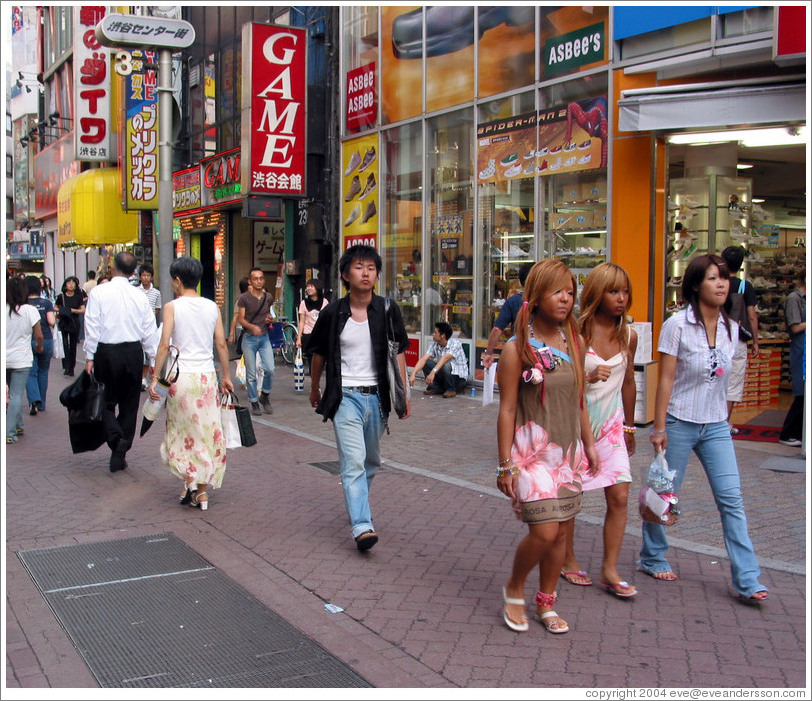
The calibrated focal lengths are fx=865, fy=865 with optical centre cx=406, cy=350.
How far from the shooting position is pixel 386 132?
1507 centimetres

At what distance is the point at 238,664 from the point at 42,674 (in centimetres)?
84

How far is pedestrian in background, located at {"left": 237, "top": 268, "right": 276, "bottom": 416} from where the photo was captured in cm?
1119

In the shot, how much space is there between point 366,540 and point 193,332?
7.42ft

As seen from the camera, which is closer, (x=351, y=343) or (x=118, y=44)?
(x=351, y=343)

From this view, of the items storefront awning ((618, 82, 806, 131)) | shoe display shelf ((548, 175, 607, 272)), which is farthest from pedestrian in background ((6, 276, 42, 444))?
storefront awning ((618, 82, 806, 131))

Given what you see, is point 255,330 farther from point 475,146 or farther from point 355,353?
point 355,353

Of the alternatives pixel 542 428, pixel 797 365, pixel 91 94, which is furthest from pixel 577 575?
pixel 91 94

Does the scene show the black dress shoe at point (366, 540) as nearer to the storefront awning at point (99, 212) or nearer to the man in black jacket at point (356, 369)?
the man in black jacket at point (356, 369)

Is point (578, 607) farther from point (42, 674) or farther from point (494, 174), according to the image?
point (494, 174)

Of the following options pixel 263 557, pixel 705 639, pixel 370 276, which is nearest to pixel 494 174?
pixel 370 276

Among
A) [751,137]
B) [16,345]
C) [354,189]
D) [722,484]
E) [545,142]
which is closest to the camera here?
[722,484]

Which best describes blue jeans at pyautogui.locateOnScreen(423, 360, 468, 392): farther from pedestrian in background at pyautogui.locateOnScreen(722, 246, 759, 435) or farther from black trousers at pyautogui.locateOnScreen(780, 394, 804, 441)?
black trousers at pyautogui.locateOnScreen(780, 394, 804, 441)

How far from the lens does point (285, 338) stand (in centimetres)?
1777

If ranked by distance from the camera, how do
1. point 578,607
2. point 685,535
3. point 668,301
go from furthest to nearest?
point 668,301, point 685,535, point 578,607
